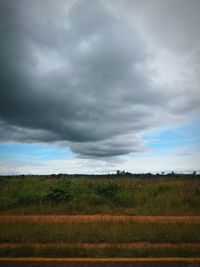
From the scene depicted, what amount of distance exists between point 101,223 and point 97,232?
5.00 feet

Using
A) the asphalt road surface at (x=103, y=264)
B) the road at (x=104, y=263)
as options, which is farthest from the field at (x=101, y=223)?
the asphalt road surface at (x=103, y=264)

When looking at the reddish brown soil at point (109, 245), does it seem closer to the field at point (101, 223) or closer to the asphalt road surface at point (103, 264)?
the field at point (101, 223)

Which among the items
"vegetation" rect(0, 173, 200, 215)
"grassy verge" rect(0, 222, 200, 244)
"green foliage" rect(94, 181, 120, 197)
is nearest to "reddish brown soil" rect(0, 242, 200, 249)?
"grassy verge" rect(0, 222, 200, 244)

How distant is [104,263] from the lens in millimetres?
5730

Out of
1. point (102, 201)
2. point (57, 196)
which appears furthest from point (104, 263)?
point (57, 196)

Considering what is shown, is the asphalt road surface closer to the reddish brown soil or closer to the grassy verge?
the reddish brown soil

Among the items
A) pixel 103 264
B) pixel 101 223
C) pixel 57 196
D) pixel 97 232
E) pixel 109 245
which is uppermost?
pixel 57 196

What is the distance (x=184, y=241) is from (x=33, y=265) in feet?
13.4

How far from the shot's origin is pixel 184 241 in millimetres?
7902

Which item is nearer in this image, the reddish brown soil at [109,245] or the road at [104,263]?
the road at [104,263]

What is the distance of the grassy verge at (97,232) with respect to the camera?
793cm

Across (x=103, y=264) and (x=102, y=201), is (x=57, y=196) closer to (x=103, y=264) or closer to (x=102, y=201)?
(x=102, y=201)

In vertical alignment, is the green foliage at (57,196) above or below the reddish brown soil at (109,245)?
above

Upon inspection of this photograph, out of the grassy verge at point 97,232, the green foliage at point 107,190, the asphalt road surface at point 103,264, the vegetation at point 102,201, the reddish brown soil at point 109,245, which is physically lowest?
the asphalt road surface at point 103,264
